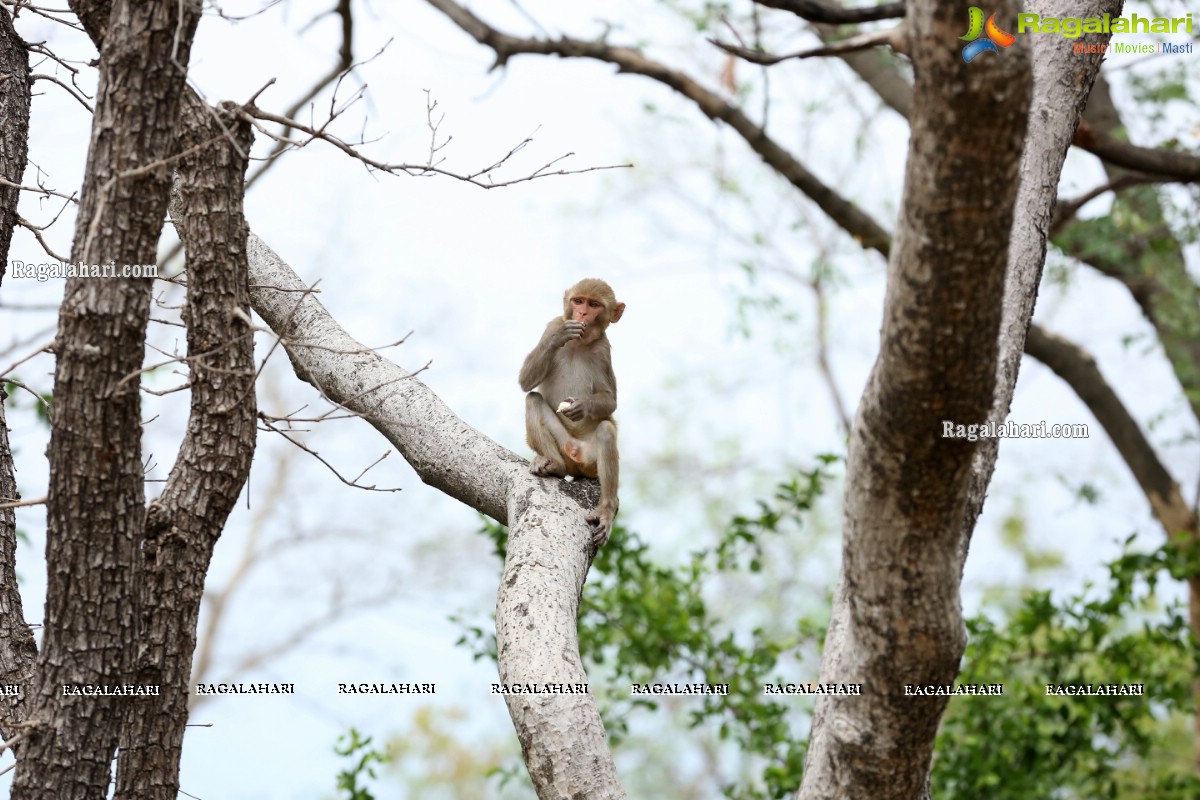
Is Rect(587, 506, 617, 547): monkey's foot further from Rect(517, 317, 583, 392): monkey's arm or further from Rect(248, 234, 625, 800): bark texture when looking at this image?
Rect(517, 317, 583, 392): monkey's arm

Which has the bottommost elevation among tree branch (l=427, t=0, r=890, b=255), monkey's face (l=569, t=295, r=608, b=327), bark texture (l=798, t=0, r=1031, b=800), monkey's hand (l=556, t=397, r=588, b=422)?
bark texture (l=798, t=0, r=1031, b=800)

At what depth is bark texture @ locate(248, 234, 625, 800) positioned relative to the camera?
3.14 metres

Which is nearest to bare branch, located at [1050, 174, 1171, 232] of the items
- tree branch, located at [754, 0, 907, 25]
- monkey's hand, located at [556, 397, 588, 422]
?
tree branch, located at [754, 0, 907, 25]

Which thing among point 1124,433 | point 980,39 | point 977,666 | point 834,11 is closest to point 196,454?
point 980,39

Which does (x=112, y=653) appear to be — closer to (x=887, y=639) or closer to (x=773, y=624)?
(x=887, y=639)

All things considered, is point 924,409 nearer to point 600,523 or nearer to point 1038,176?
point 1038,176

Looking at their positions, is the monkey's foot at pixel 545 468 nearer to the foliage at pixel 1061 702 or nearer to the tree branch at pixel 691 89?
the foliage at pixel 1061 702

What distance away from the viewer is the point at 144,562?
3143 millimetres

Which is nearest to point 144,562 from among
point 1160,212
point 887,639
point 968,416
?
point 887,639

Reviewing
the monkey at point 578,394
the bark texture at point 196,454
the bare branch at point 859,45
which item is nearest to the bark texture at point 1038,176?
the bare branch at point 859,45

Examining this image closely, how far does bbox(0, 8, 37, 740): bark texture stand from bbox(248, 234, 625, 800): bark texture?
0.86 metres

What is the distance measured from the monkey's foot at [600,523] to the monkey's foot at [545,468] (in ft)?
0.80

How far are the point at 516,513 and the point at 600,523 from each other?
397mm

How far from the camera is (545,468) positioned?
4508 mm
